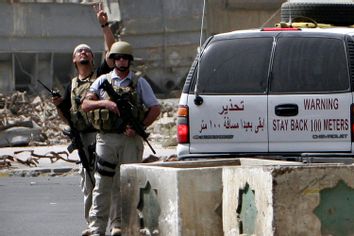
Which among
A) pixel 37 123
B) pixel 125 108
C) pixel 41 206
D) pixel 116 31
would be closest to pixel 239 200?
pixel 125 108

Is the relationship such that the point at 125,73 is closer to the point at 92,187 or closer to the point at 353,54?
the point at 92,187

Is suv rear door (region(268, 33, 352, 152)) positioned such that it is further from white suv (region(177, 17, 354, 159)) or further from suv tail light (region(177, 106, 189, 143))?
suv tail light (region(177, 106, 189, 143))

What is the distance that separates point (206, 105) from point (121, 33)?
2191cm

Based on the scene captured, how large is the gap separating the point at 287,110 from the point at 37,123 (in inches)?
713

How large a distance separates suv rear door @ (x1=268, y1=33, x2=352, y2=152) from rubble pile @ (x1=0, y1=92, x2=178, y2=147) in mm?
12953

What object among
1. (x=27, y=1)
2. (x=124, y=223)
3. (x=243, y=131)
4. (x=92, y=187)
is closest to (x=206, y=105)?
(x=243, y=131)

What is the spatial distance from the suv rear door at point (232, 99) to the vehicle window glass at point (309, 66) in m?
0.13

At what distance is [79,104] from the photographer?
11.7 m

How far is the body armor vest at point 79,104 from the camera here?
11.7 meters

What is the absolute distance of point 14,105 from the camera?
30688 mm

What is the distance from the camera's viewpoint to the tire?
13938 mm

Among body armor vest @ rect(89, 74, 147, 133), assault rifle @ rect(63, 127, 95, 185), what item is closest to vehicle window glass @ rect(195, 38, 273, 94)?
body armor vest @ rect(89, 74, 147, 133)

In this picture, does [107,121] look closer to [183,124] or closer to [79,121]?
[79,121]

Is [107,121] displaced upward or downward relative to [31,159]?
downward
